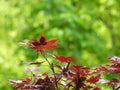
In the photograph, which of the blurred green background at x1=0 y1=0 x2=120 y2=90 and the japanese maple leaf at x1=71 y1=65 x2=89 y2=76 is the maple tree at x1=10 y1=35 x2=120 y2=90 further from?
the blurred green background at x1=0 y1=0 x2=120 y2=90

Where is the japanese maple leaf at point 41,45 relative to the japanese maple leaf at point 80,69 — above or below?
above

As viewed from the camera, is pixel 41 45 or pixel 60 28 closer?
pixel 41 45

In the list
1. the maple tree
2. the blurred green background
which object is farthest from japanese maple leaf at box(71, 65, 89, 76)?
the blurred green background

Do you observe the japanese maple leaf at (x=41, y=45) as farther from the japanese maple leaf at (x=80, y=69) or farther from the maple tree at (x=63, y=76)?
the japanese maple leaf at (x=80, y=69)

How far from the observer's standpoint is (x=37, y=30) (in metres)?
5.61

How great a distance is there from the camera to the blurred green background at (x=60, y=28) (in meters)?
5.28

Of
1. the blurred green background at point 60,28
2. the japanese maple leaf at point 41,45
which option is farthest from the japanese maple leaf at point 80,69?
the blurred green background at point 60,28

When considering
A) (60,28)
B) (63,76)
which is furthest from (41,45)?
(60,28)

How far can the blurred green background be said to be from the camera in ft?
17.3

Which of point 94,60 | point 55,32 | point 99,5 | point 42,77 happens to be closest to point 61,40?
point 55,32

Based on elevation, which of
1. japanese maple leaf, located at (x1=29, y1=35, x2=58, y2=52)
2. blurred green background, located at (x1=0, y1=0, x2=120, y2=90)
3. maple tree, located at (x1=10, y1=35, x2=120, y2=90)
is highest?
blurred green background, located at (x1=0, y1=0, x2=120, y2=90)

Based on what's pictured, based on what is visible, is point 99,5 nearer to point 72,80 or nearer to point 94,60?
point 94,60

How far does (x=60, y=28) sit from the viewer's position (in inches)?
212

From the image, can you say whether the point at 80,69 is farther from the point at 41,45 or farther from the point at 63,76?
the point at 41,45
